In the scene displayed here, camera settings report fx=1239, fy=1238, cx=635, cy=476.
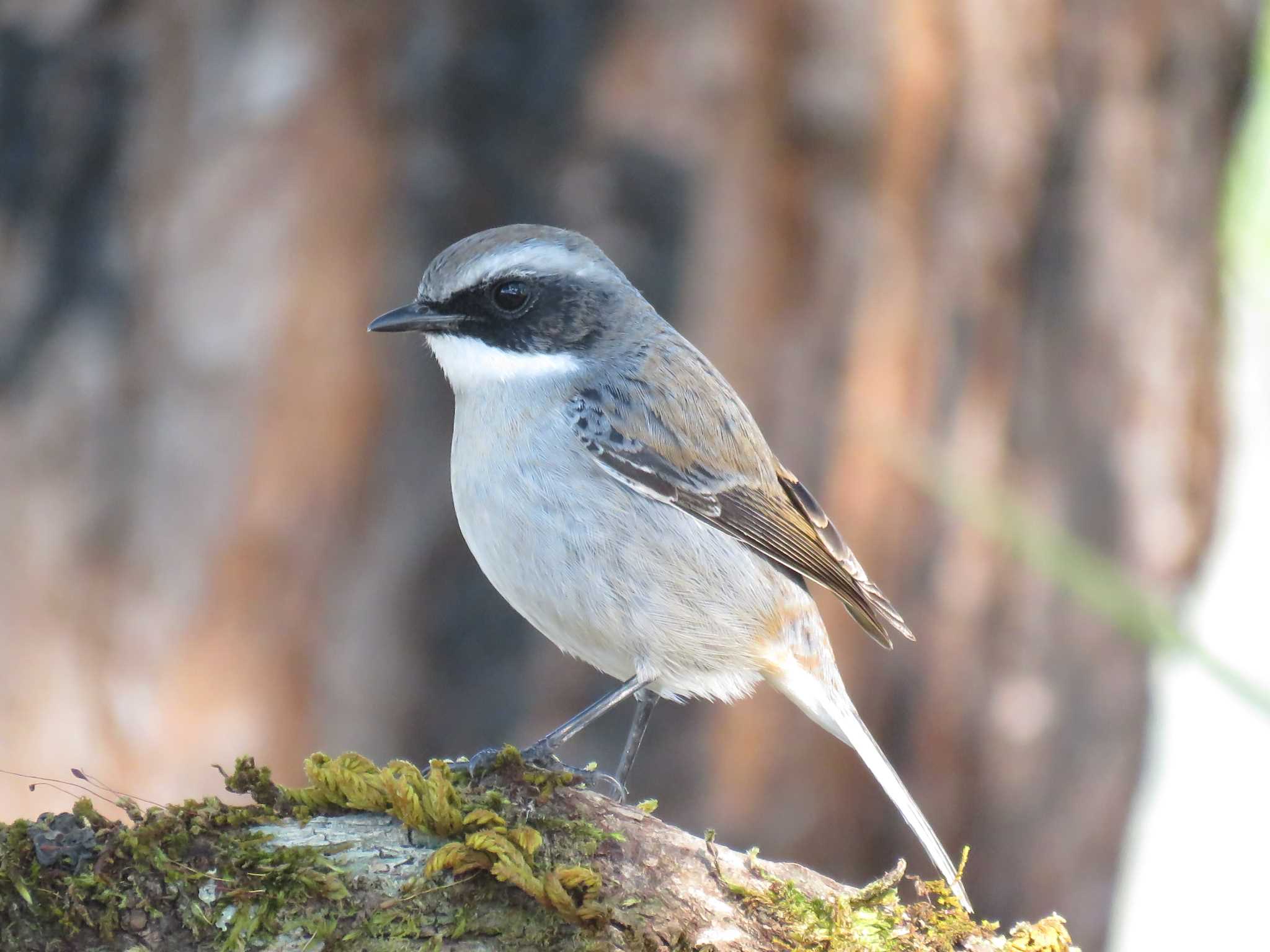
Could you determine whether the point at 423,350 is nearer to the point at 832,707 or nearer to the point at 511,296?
the point at 511,296

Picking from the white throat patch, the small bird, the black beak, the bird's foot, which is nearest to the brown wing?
the small bird

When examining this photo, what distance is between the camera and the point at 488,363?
433cm

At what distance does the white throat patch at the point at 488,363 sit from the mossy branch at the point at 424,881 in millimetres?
1654

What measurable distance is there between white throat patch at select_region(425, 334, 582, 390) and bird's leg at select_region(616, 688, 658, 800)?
1166 mm

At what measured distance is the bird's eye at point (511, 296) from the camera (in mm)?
4309

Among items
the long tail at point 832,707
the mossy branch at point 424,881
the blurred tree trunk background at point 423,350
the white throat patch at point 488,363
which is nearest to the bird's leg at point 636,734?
the long tail at point 832,707

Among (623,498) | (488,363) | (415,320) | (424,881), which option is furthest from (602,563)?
(424,881)

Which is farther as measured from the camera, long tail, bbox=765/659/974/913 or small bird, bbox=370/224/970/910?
long tail, bbox=765/659/974/913

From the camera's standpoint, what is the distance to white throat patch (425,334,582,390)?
170 inches

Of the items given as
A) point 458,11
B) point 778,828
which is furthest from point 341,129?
point 778,828

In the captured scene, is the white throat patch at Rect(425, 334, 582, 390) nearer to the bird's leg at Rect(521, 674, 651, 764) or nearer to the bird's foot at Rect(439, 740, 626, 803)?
the bird's leg at Rect(521, 674, 651, 764)

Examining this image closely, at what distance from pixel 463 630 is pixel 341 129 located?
2697 mm

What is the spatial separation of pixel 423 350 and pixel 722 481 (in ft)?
8.67

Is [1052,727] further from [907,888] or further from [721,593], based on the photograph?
[721,593]
